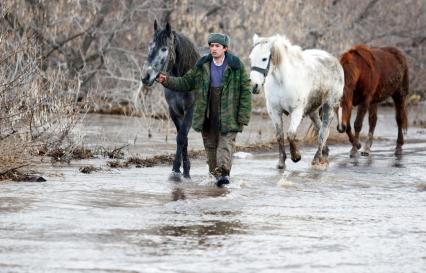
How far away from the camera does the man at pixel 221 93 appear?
11.4 meters

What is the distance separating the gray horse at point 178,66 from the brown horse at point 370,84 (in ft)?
14.2

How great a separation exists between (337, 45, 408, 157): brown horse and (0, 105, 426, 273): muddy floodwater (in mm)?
1770

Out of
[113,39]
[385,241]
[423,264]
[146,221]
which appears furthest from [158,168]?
[113,39]

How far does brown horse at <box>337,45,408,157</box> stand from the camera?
54.2 ft

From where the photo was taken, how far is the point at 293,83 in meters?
14.4

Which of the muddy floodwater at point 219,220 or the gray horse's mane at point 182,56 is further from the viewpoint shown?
the gray horse's mane at point 182,56

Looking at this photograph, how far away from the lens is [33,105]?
12766 mm

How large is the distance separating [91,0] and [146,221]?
13381 millimetres

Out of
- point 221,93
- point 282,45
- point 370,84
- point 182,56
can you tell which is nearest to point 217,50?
point 221,93

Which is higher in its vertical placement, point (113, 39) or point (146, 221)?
point (113, 39)

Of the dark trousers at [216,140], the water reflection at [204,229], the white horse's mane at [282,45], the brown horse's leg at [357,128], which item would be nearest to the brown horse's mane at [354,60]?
the brown horse's leg at [357,128]

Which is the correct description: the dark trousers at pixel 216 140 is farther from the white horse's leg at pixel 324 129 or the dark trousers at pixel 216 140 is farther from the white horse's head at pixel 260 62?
the white horse's leg at pixel 324 129

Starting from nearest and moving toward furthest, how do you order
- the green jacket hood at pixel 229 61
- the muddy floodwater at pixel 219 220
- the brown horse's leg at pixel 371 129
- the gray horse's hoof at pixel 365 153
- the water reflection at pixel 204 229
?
the muddy floodwater at pixel 219 220, the water reflection at pixel 204 229, the green jacket hood at pixel 229 61, the gray horse's hoof at pixel 365 153, the brown horse's leg at pixel 371 129

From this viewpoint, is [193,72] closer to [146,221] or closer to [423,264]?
[146,221]
